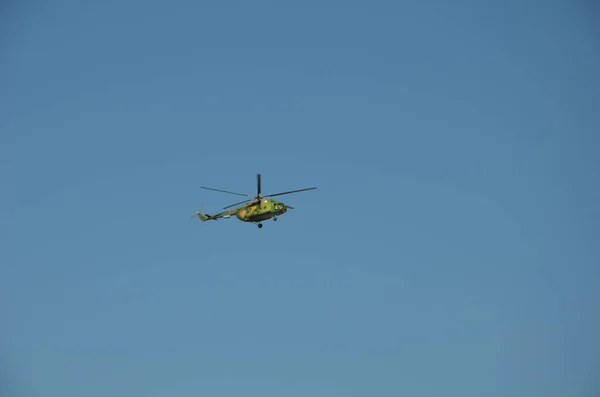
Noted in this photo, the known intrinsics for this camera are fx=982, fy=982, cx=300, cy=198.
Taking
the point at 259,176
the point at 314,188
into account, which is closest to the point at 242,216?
the point at 259,176

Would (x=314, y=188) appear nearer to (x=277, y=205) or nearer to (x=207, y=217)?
(x=277, y=205)

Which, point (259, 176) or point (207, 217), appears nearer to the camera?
point (259, 176)

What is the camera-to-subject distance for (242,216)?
395 ft

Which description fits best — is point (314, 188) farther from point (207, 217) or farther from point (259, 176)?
point (207, 217)

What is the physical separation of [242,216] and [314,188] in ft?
49.1

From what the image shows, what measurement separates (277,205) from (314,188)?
9.00 meters

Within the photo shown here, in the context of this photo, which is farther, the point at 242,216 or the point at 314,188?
the point at 242,216

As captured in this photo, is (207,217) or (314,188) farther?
(207,217)

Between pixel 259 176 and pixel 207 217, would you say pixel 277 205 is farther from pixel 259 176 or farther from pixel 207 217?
pixel 207 217

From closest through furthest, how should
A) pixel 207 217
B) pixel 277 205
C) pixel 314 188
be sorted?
pixel 314 188 → pixel 277 205 → pixel 207 217

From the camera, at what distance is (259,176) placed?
118438 millimetres

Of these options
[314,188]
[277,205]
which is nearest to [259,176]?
[277,205]

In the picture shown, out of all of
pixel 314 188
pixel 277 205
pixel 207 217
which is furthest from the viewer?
pixel 207 217

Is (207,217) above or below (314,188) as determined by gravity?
above
